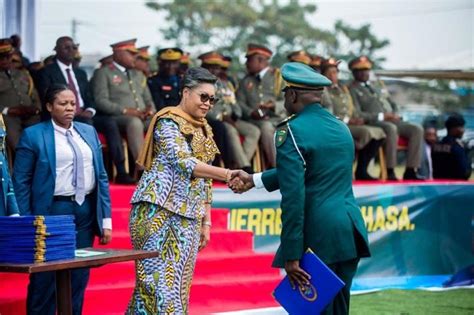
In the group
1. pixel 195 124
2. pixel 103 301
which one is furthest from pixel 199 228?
pixel 103 301

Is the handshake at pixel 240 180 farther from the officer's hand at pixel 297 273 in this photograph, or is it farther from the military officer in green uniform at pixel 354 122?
the military officer in green uniform at pixel 354 122

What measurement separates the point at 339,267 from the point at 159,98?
635 centimetres

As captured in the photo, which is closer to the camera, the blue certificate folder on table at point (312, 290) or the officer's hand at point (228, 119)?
the blue certificate folder on table at point (312, 290)

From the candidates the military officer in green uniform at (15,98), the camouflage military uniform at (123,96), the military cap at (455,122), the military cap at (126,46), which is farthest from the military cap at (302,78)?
the military cap at (455,122)

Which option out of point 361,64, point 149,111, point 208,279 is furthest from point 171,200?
point 361,64

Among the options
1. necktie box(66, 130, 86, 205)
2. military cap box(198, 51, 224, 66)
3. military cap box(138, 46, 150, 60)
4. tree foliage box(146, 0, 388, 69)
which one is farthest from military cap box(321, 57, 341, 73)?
tree foliage box(146, 0, 388, 69)

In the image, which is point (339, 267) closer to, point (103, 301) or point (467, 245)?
point (103, 301)

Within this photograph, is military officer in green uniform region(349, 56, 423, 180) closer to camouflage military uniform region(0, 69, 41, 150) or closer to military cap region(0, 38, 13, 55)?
camouflage military uniform region(0, 69, 41, 150)

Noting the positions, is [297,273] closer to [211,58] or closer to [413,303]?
[413,303]

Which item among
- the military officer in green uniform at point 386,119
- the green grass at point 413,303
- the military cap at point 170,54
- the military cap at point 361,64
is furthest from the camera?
the military cap at point 361,64

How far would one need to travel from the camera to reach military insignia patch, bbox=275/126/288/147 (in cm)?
563

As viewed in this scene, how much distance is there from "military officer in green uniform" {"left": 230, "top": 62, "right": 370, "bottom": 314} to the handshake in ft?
1.67

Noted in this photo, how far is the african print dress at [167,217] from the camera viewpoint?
6293 mm

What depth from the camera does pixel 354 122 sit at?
1312 cm
